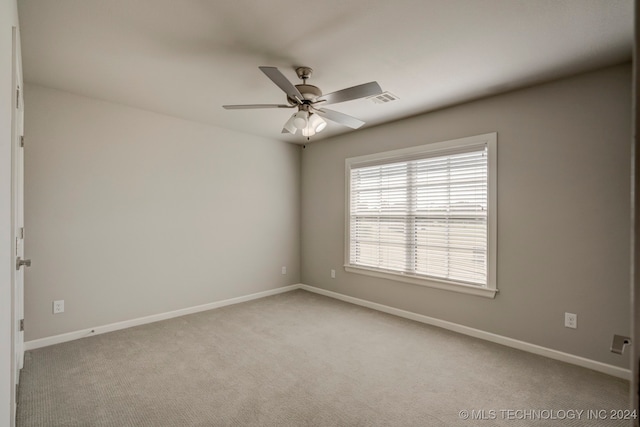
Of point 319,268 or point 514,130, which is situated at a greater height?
point 514,130

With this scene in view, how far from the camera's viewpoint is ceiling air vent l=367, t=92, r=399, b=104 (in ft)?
10.9

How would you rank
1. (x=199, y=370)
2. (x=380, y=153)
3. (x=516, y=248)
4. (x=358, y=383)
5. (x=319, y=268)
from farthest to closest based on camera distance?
(x=319, y=268)
(x=380, y=153)
(x=516, y=248)
(x=199, y=370)
(x=358, y=383)

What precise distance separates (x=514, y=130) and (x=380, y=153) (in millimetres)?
1633

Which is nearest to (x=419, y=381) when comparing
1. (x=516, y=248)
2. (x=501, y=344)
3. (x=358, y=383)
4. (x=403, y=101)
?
(x=358, y=383)

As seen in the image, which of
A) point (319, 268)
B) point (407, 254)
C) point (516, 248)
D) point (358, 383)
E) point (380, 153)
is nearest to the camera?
point (358, 383)

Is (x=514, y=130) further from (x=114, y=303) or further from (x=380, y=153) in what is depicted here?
(x=114, y=303)

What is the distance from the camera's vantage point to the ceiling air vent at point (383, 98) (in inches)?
131

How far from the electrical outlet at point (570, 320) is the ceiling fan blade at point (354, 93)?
2597mm

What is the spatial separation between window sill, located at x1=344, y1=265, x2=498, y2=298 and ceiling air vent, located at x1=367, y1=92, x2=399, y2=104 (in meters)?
2.14

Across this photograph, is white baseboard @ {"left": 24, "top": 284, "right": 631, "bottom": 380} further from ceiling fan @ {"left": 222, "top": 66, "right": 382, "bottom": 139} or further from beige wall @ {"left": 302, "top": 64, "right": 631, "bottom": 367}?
ceiling fan @ {"left": 222, "top": 66, "right": 382, "bottom": 139}

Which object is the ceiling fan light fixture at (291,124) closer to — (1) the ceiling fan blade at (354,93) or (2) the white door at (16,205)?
(1) the ceiling fan blade at (354,93)

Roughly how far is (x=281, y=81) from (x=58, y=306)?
3171 millimetres

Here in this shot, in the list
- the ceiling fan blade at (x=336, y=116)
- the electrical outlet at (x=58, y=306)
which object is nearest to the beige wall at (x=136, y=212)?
the electrical outlet at (x=58, y=306)

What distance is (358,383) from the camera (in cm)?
251
